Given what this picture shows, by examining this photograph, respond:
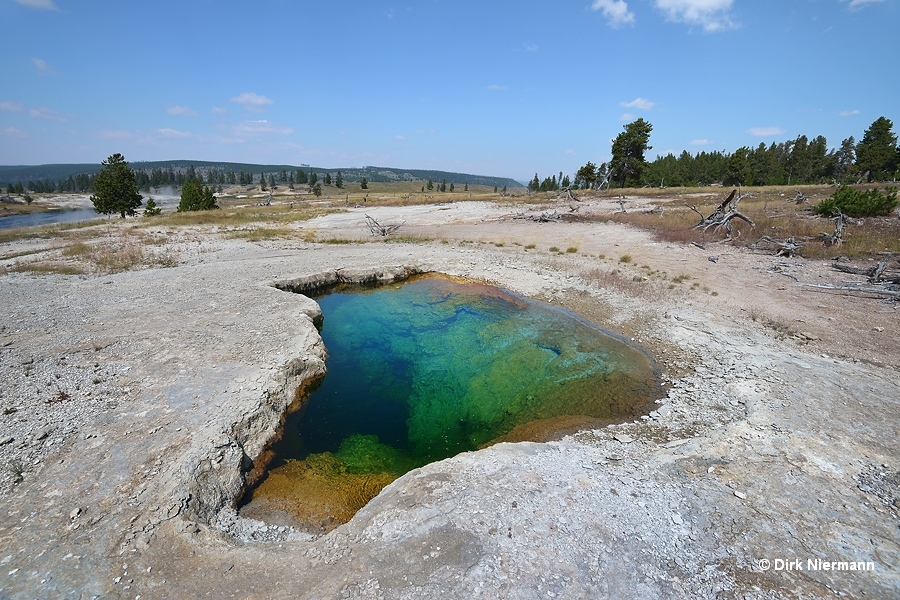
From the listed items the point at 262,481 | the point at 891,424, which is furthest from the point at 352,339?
the point at 891,424

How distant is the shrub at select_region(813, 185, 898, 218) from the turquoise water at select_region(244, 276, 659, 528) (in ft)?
81.0

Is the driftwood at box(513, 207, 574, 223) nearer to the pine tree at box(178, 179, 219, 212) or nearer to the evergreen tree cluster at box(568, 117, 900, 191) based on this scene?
the evergreen tree cluster at box(568, 117, 900, 191)

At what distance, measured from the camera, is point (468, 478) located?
6594 millimetres

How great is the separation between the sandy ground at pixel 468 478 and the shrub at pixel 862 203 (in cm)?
1779

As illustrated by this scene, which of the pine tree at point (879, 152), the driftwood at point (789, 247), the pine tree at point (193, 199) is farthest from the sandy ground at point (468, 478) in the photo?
the pine tree at point (879, 152)

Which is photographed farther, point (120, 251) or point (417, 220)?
point (417, 220)

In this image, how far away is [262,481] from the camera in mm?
7434

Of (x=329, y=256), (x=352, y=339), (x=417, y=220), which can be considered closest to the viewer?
(x=352, y=339)

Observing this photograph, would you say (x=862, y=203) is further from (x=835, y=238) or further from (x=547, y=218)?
(x=547, y=218)

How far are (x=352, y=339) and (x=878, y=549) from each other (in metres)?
13.6

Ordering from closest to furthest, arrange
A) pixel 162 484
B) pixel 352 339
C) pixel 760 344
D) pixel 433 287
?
pixel 162 484
pixel 760 344
pixel 352 339
pixel 433 287

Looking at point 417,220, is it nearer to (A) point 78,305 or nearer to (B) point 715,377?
(A) point 78,305

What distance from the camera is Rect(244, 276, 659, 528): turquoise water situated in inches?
350

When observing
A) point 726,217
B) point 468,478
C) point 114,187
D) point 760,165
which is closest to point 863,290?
point 726,217
